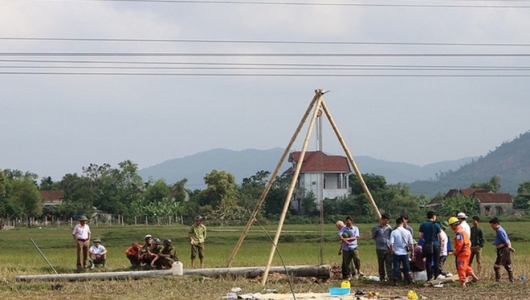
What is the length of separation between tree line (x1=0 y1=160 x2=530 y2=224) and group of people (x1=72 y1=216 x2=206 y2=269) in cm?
4222

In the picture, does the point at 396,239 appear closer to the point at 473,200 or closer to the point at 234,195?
the point at 234,195

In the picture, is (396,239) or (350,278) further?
(350,278)

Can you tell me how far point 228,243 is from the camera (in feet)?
156

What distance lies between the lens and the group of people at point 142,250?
22.6 meters

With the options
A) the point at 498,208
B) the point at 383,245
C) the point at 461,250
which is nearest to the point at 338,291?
the point at 383,245

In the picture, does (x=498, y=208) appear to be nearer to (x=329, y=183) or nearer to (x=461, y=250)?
(x=329, y=183)

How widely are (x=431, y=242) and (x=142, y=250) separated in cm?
736

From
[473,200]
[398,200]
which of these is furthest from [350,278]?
[473,200]

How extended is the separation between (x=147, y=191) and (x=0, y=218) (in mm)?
18779

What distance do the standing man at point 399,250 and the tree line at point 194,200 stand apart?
151 feet

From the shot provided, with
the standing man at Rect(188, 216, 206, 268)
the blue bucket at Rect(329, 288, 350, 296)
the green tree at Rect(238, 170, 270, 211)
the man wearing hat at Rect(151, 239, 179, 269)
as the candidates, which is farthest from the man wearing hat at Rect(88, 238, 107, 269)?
the green tree at Rect(238, 170, 270, 211)

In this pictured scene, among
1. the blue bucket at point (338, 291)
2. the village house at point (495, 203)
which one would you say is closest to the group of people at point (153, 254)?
the blue bucket at point (338, 291)

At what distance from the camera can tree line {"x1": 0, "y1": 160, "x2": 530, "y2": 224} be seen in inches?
2943

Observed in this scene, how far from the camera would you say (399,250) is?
20141 millimetres
